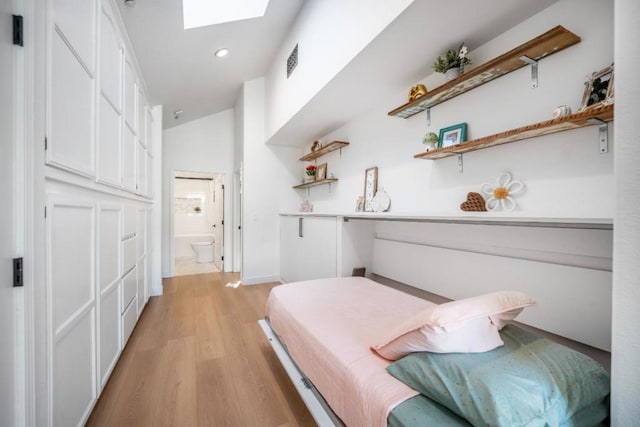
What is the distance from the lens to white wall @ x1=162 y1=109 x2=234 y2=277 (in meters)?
4.82

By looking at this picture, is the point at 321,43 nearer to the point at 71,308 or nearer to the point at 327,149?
the point at 327,149

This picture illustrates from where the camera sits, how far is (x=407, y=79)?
89.0 inches

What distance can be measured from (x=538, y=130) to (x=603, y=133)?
25 cm

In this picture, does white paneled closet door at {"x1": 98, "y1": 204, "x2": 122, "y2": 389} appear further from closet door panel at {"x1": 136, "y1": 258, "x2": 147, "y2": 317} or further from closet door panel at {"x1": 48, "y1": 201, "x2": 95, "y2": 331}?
closet door panel at {"x1": 136, "y1": 258, "x2": 147, "y2": 317}

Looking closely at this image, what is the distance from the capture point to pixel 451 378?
0.82m

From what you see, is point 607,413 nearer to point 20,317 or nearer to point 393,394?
point 393,394

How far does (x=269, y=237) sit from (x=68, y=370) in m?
3.27

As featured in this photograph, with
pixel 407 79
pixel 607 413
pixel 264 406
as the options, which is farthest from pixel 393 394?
pixel 407 79

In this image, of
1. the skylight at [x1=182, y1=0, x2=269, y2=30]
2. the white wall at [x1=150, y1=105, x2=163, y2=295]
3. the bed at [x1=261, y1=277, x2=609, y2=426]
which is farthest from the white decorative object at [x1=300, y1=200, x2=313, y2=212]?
the bed at [x1=261, y1=277, x2=609, y2=426]

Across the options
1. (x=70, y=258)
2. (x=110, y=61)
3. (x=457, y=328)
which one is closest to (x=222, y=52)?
(x=110, y=61)

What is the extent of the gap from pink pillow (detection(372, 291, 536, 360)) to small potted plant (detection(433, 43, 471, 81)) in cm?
152

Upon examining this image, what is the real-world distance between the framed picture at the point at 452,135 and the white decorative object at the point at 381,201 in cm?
74

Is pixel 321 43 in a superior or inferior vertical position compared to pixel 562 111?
superior

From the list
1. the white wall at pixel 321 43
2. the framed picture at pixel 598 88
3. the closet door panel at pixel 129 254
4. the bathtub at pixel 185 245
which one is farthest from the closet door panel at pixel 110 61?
the bathtub at pixel 185 245
